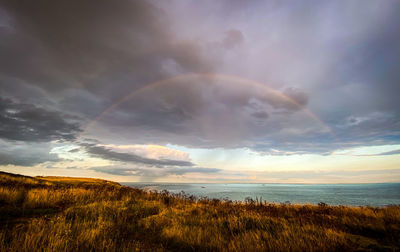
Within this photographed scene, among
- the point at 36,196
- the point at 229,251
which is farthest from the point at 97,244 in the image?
the point at 36,196

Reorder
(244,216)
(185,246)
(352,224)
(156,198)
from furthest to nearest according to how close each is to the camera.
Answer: (156,198), (244,216), (352,224), (185,246)

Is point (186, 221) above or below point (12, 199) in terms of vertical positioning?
below

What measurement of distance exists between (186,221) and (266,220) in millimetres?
3818

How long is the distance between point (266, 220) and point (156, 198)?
11.2 metres

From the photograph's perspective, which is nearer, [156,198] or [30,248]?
[30,248]

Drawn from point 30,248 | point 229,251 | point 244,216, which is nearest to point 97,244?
point 30,248

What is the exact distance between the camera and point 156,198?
1723 centimetres

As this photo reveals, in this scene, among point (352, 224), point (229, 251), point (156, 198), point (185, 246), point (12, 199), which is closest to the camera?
point (229, 251)

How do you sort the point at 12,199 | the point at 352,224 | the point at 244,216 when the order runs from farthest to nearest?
the point at 12,199 → the point at 244,216 → the point at 352,224

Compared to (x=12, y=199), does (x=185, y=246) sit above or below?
below

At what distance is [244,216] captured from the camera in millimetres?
9594

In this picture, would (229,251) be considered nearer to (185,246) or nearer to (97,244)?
(185,246)

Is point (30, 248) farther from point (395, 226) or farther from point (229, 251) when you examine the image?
point (395, 226)

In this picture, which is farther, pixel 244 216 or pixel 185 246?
pixel 244 216
